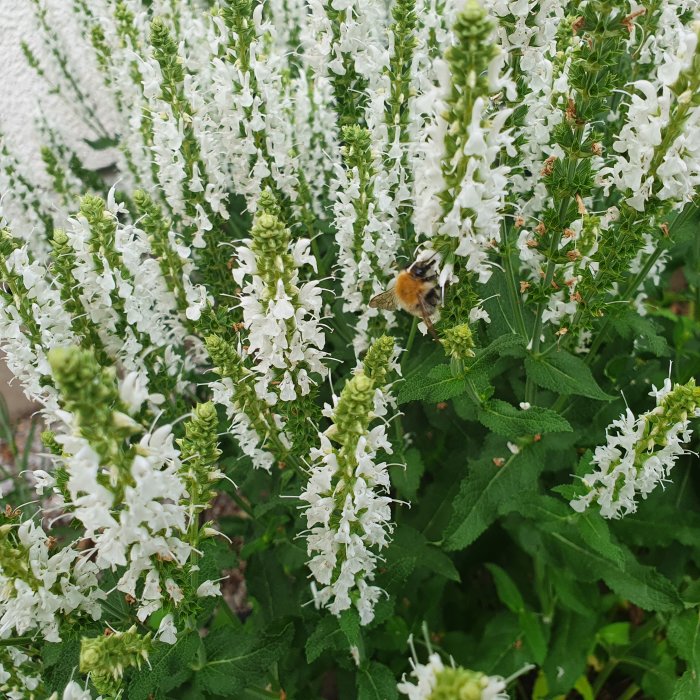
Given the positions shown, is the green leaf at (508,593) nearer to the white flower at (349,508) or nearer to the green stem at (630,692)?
the green stem at (630,692)

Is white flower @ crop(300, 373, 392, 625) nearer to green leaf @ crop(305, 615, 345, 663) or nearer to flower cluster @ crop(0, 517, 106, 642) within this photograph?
green leaf @ crop(305, 615, 345, 663)

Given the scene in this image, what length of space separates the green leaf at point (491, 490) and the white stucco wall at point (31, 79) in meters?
3.82

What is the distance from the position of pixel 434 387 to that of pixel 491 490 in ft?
2.05

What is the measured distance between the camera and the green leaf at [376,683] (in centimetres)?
234

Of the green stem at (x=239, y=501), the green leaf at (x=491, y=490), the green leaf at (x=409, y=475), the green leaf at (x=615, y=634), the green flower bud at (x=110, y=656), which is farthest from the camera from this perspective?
the green leaf at (x=615, y=634)

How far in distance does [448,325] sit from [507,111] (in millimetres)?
728

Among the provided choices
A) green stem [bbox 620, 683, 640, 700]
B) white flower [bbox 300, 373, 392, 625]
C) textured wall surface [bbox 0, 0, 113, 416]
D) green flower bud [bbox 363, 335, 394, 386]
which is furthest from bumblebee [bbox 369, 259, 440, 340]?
textured wall surface [bbox 0, 0, 113, 416]

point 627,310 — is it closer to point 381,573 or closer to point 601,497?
point 601,497

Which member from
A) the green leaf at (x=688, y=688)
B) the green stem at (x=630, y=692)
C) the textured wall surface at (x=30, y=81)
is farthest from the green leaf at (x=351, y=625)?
the textured wall surface at (x=30, y=81)

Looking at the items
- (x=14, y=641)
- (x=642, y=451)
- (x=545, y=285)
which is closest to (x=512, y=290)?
(x=545, y=285)

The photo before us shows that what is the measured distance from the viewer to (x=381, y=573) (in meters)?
2.46

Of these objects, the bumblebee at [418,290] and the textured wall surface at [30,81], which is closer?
the bumblebee at [418,290]

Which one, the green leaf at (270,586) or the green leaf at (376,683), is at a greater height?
the green leaf at (376,683)

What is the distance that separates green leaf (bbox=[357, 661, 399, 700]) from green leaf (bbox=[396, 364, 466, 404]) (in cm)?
102
